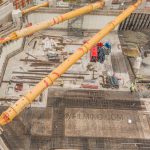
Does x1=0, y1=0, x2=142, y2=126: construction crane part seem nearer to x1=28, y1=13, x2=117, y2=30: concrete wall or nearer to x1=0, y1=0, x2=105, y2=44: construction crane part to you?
x1=0, y1=0, x2=105, y2=44: construction crane part

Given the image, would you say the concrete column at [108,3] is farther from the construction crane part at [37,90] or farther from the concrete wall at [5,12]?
the concrete wall at [5,12]

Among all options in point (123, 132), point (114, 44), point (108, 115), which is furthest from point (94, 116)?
point (114, 44)

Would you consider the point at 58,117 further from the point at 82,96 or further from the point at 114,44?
the point at 114,44

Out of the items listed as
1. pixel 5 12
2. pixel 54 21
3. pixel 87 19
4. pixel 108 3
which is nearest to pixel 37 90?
pixel 54 21

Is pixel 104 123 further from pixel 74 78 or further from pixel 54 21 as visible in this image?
pixel 54 21

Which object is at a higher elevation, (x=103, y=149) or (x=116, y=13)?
(x=116, y=13)
